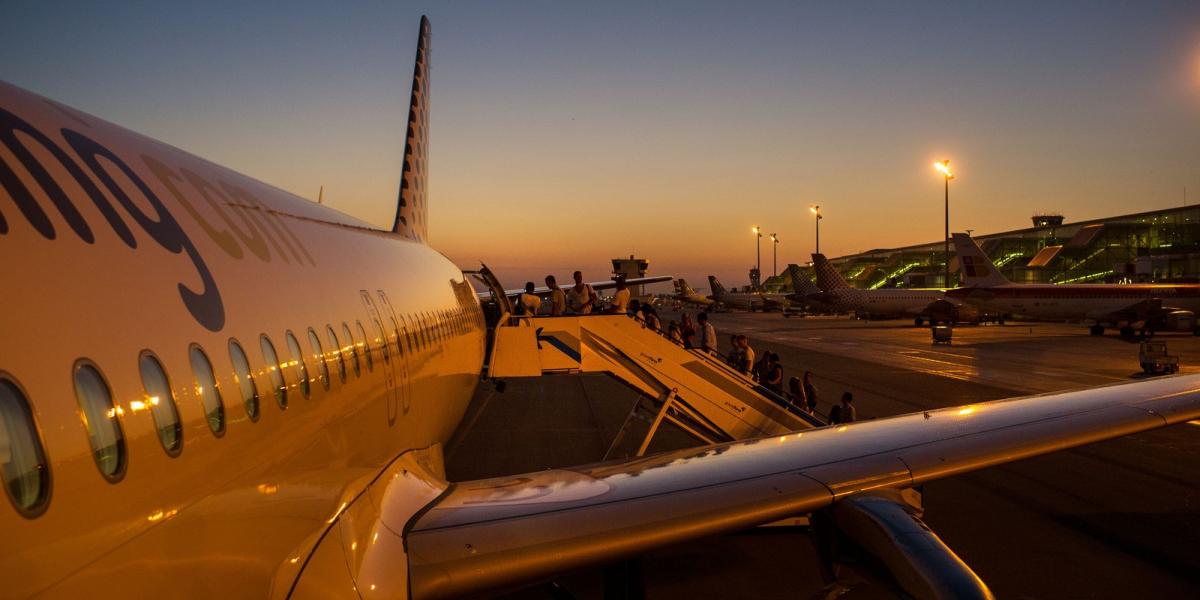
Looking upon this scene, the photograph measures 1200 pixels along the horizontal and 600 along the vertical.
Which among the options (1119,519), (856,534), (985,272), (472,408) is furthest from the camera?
(985,272)

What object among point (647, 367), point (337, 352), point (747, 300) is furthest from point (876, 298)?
point (337, 352)

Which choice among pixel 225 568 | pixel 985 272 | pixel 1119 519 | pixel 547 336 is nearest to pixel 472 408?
pixel 547 336

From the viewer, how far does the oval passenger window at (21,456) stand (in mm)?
2029

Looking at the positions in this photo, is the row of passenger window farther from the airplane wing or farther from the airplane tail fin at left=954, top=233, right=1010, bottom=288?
the airplane tail fin at left=954, top=233, right=1010, bottom=288

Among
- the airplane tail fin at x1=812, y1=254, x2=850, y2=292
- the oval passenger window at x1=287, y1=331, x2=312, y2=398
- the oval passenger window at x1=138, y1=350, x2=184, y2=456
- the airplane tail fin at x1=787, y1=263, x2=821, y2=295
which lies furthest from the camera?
the airplane tail fin at x1=787, y1=263, x2=821, y2=295

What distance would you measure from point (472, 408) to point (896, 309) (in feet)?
160

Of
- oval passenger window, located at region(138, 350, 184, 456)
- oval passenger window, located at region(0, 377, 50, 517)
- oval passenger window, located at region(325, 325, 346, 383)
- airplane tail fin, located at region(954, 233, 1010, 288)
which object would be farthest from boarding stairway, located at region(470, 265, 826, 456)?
airplane tail fin, located at region(954, 233, 1010, 288)

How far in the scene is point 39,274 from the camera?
90.0 inches

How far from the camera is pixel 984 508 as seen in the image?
411 inches

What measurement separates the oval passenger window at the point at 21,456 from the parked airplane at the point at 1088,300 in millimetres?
51134

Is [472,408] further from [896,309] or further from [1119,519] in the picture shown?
[896,309]

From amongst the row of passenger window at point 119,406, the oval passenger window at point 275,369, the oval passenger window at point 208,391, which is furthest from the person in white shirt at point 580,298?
the oval passenger window at point 208,391

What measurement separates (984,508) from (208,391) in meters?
9.81

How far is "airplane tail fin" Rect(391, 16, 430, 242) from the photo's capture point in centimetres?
1312
